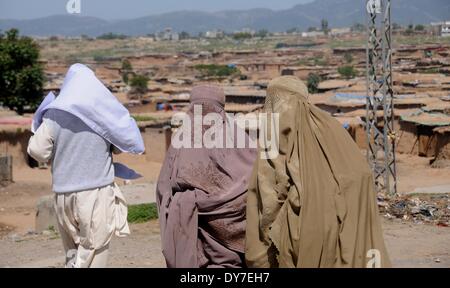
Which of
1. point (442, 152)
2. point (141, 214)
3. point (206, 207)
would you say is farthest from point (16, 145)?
point (206, 207)

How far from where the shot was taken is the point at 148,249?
6559mm

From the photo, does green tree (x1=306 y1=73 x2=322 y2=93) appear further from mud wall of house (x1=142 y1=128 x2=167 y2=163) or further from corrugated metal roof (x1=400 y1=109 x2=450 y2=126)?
mud wall of house (x1=142 y1=128 x2=167 y2=163)

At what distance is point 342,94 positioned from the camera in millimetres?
24625

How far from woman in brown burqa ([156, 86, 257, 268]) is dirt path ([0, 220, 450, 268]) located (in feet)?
8.14

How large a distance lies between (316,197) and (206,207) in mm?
658

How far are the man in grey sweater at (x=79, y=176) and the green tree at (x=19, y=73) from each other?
1773cm

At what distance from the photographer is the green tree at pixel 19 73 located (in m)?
20.6

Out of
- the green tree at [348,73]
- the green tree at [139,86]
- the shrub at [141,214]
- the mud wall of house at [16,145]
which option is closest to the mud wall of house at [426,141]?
the mud wall of house at [16,145]

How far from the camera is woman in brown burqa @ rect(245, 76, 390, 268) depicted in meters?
2.87

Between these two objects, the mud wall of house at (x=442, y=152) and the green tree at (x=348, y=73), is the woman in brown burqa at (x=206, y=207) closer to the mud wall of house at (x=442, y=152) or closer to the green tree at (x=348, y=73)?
the mud wall of house at (x=442, y=152)

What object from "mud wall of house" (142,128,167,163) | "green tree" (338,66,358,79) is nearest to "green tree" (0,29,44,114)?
"mud wall of house" (142,128,167,163)
